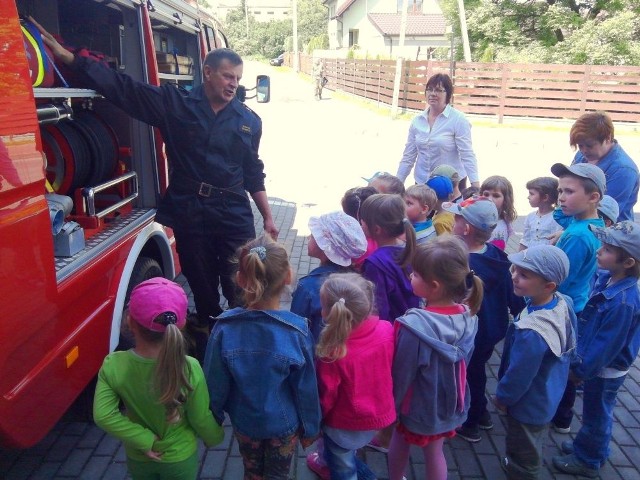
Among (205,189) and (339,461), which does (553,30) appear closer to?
(205,189)

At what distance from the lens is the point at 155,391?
2061 mm

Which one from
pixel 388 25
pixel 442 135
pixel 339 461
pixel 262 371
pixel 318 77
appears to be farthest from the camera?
pixel 388 25

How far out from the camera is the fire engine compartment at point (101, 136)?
3.24 m

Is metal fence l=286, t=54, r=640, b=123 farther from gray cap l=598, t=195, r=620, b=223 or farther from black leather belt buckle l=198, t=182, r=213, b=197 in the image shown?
black leather belt buckle l=198, t=182, r=213, b=197

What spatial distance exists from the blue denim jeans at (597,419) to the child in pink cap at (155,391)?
1.95 meters

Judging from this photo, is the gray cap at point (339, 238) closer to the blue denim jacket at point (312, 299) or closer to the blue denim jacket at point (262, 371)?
the blue denim jacket at point (312, 299)

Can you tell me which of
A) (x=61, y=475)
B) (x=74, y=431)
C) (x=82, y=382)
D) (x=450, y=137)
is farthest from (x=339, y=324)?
(x=450, y=137)

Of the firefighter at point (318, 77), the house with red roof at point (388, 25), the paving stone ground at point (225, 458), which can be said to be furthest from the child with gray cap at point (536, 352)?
the house with red roof at point (388, 25)

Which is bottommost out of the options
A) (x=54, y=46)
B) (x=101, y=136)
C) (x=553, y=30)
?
(x=101, y=136)

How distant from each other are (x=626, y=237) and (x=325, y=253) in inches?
56.5

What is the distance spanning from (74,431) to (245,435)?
158 cm

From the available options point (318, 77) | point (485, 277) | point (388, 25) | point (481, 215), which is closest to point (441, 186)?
point (481, 215)

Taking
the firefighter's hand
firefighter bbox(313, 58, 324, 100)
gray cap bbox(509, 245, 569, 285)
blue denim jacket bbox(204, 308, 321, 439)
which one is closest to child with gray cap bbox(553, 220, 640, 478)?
gray cap bbox(509, 245, 569, 285)

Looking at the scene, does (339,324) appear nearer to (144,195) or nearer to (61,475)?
(61,475)
